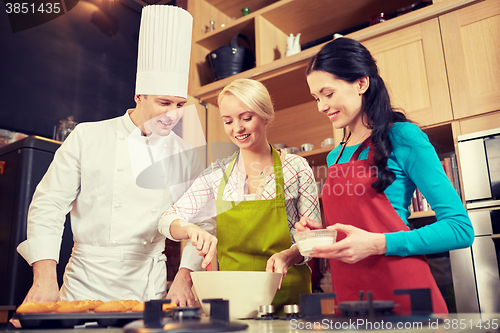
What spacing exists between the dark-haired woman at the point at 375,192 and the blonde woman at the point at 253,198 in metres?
0.14

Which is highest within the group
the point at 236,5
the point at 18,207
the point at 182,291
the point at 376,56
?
the point at 236,5

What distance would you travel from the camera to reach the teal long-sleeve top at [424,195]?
906mm

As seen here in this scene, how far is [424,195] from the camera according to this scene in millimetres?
975

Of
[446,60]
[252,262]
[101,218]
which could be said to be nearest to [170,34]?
[101,218]

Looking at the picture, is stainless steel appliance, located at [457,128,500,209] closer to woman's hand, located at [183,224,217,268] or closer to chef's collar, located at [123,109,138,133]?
woman's hand, located at [183,224,217,268]

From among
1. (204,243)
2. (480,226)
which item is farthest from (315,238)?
(480,226)

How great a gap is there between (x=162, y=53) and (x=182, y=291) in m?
0.99

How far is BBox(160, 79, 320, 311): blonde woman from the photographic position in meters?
1.26

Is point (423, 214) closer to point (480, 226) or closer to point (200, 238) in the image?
point (480, 226)

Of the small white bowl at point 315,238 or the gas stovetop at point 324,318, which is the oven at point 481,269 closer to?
the small white bowl at point 315,238

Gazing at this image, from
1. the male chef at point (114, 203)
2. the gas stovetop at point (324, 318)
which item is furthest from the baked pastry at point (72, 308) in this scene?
the male chef at point (114, 203)

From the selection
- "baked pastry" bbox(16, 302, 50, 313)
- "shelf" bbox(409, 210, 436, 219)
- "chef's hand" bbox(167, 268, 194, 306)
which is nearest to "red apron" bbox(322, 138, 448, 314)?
"chef's hand" bbox(167, 268, 194, 306)

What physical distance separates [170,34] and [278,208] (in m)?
0.92

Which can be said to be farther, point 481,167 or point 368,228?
point 481,167
